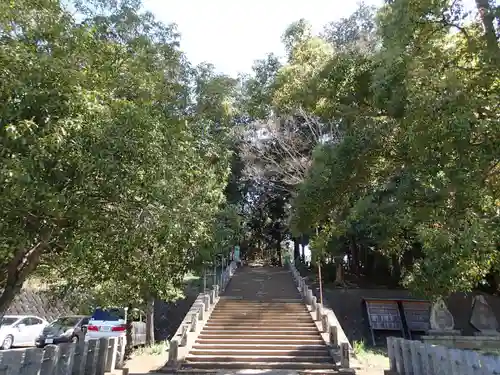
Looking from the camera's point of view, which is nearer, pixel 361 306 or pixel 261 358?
pixel 261 358

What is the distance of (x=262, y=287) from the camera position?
2206cm

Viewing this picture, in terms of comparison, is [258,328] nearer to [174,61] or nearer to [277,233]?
[174,61]

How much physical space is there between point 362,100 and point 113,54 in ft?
17.4

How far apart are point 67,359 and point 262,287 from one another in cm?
1533

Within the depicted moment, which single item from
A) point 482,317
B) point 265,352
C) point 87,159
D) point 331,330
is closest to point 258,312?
point 265,352

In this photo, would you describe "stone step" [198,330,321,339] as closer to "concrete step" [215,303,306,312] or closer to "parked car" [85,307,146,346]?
"concrete step" [215,303,306,312]

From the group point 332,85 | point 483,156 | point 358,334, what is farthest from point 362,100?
point 358,334

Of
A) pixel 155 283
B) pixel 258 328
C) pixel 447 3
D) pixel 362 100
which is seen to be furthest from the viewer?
pixel 258 328

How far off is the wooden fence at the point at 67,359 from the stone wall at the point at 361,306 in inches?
490

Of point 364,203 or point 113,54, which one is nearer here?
point 113,54

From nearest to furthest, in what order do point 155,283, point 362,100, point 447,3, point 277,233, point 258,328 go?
point 447,3 → point 155,283 → point 362,100 → point 258,328 → point 277,233

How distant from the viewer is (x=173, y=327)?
65.6ft

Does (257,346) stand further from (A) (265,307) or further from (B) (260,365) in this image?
(A) (265,307)

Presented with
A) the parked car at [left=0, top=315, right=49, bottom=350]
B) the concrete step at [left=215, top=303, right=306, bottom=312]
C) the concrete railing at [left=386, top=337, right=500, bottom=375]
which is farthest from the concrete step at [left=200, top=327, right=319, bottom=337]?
the parked car at [left=0, top=315, right=49, bottom=350]
